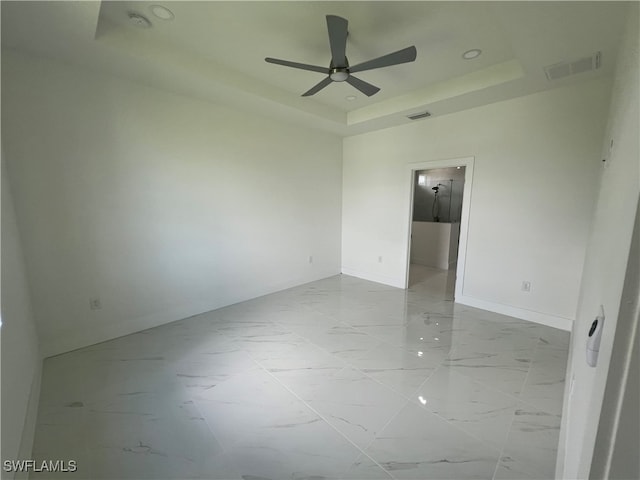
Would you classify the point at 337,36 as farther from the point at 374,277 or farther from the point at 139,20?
the point at 374,277

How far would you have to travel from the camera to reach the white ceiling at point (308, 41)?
1.77 m

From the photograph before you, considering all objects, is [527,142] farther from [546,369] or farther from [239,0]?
[239,0]

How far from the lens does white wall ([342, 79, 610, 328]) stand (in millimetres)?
2725

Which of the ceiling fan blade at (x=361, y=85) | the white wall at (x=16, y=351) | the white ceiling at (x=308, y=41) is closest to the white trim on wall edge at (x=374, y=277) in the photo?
the white ceiling at (x=308, y=41)

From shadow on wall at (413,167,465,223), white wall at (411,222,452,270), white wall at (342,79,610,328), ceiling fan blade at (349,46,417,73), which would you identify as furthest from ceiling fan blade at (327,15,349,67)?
shadow on wall at (413,167,465,223)

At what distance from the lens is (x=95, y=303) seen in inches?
102

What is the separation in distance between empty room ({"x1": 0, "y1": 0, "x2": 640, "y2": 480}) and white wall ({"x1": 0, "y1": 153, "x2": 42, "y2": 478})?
0.03 meters

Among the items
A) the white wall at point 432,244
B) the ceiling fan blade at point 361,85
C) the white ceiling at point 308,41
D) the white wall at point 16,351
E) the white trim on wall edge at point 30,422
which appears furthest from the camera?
the white wall at point 432,244

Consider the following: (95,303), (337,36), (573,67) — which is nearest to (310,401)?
(95,303)

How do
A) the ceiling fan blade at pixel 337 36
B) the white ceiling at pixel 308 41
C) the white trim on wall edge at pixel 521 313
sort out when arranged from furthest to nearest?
the white trim on wall edge at pixel 521 313, the white ceiling at pixel 308 41, the ceiling fan blade at pixel 337 36

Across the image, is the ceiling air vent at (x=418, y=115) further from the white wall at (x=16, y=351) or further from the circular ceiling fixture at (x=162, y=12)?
the white wall at (x=16, y=351)

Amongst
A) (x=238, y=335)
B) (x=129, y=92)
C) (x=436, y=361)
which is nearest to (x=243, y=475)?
(x=238, y=335)

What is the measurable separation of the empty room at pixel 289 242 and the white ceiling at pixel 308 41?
2cm

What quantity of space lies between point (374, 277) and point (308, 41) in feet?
11.8
